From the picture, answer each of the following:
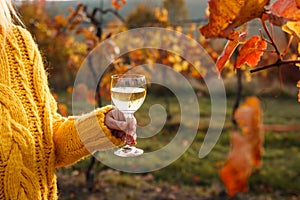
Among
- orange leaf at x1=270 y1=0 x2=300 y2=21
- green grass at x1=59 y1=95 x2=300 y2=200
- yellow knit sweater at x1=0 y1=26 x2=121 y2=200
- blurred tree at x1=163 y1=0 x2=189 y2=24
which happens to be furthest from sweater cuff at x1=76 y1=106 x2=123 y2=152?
blurred tree at x1=163 y1=0 x2=189 y2=24

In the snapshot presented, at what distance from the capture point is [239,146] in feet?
1.35

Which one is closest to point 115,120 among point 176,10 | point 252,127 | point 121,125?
point 121,125

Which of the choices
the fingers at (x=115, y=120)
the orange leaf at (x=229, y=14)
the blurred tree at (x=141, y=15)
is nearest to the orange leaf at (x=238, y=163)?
the orange leaf at (x=229, y=14)

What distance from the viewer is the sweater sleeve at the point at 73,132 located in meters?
1.45

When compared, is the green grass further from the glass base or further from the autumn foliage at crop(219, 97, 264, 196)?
the autumn foliage at crop(219, 97, 264, 196)

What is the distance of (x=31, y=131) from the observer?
4.79 ft

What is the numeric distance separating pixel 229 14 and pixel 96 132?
937 millimetres

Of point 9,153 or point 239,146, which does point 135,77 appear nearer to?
point 9,153

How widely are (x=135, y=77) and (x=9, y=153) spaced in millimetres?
403

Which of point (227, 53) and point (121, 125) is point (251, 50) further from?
point (121, 125)

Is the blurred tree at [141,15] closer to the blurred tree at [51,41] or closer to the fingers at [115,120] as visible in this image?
the blurred tree at [51,41]

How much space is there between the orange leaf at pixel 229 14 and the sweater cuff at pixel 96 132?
87 cm

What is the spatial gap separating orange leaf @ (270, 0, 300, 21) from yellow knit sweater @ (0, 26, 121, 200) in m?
0.92

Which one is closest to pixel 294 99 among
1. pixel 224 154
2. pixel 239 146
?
pixel 224 154
